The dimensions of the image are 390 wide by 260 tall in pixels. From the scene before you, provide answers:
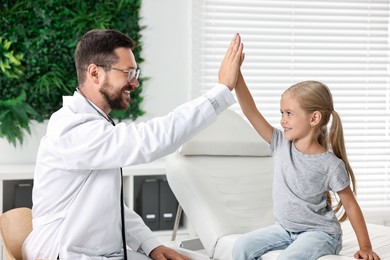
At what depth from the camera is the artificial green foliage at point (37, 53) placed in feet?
12.5

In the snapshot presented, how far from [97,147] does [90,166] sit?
64mm

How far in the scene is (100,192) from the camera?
1.86 metres

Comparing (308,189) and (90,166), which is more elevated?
(90,166)

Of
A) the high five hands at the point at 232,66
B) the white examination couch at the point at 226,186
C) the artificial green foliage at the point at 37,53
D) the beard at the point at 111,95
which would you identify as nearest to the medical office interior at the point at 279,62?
the artificial green foliage at the point at 37,53

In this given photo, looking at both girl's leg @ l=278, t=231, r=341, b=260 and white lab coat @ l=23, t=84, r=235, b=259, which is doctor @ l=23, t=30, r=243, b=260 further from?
girl's leg @ l=278, t=231, r=341, b=260

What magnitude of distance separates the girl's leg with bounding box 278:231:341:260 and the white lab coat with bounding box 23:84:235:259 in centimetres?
56

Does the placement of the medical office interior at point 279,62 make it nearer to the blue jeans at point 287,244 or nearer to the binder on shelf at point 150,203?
the binder on shelf at point 150,203

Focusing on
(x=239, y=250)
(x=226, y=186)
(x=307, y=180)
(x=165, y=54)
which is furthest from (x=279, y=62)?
(x=239, y=250)

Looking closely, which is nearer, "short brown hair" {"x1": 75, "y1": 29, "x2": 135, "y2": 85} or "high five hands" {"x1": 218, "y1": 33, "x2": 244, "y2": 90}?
"high five hands" {"x1": 218, "y1": 33, "x2": 244, "y2": 90}

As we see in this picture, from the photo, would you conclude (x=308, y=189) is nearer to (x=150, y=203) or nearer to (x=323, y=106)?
(x=323, y=106)

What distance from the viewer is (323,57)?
4.35m

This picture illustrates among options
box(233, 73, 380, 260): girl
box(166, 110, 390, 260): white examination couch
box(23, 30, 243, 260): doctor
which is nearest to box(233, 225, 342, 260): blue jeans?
box(233, 73, 380, 260): girl

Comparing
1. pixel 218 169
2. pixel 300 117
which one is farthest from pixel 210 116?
pixel 218 169

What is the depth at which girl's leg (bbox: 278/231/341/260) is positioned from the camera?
2.05m
